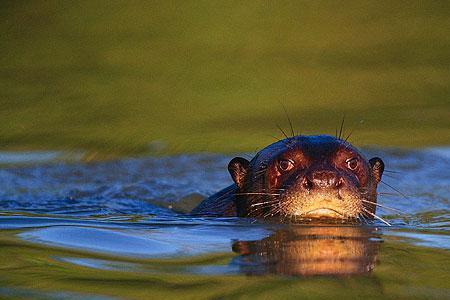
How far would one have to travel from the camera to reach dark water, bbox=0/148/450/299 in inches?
165

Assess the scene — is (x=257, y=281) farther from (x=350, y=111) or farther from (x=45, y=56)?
(x=45, y=56)

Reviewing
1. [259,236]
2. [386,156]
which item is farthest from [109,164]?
[259,236]

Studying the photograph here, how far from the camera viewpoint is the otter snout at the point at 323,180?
5617mm

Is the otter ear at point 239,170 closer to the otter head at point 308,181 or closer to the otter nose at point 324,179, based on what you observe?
the otter head at point 308,181

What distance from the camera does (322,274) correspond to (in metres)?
4.35

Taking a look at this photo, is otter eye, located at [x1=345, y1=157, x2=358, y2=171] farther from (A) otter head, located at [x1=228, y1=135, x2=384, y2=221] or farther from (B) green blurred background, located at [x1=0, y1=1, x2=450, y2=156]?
(B) green blurred background, located at [x1=0, y1=1, x2=450, y2=156]

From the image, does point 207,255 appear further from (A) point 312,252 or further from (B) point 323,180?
(B) point 323,180

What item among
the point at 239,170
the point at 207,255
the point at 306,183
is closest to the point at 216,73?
the point at 239,170

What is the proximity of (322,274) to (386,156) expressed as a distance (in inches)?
232

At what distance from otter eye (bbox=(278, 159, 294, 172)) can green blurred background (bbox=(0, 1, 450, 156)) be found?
379 cm

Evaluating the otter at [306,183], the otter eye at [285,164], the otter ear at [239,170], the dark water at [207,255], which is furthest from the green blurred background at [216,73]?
the otter eye at [285,164]

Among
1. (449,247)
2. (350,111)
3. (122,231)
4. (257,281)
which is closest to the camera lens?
(257,281)

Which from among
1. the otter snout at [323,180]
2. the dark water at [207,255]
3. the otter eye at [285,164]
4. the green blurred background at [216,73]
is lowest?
the dark water at [207,255]

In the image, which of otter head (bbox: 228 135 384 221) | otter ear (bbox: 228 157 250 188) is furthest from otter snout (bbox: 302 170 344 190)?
otter ear (bbox: 228 157 250 188)
